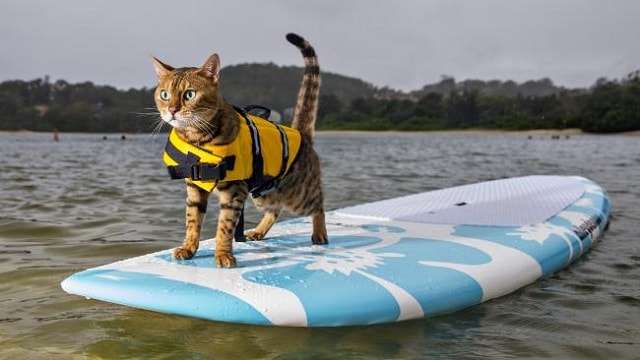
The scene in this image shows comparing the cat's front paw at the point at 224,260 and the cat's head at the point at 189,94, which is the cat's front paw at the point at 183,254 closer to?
Answer: the cat's front paw at the point at 224,260

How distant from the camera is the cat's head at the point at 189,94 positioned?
324 cm

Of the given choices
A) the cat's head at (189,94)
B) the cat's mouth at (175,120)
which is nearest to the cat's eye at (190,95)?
the cat's head at (189,94)

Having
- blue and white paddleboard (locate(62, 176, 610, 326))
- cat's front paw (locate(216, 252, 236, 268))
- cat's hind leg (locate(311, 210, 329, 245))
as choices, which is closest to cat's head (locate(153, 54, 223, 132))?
cat's front paw (locate(216, 252, 236, 268))

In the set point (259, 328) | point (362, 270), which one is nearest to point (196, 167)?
point (259, 328)

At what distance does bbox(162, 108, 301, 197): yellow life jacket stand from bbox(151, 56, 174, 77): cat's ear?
1.25 ft

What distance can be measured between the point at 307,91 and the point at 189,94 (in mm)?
1278

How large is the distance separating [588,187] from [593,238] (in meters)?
2.07

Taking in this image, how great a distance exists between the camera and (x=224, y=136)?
3486 mm

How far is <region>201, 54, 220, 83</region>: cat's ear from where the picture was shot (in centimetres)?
335

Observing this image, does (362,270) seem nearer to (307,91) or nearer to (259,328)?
(259,328)

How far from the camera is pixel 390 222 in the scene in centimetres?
552

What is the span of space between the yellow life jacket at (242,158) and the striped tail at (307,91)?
0.45m

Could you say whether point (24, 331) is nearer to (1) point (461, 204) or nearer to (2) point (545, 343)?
(2) point (545, 343)

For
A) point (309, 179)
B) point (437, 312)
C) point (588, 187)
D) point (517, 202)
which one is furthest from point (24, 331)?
point (588, 187)
